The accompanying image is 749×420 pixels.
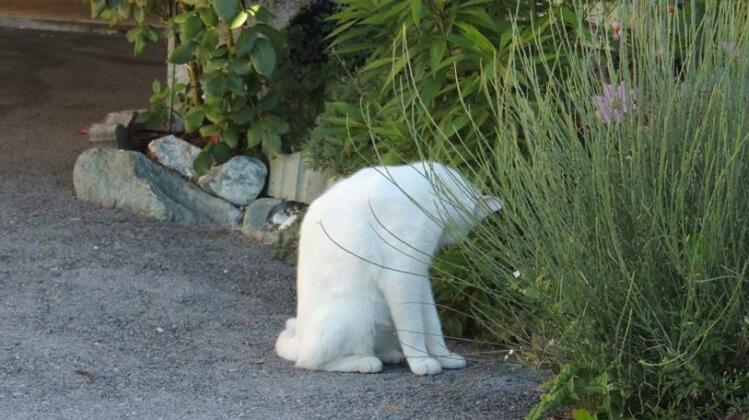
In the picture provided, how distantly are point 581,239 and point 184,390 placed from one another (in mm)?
1774

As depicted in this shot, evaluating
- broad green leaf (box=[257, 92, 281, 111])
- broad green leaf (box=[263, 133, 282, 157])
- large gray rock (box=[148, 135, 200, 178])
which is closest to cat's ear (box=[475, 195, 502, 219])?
broad green leaf (box=[263, 133, 282, 157])

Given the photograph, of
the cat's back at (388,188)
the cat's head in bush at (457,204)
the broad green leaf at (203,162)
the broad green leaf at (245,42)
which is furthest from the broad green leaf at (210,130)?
the cat's head in bush at (457,204)

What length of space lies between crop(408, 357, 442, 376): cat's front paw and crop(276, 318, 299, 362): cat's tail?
0.54 meters

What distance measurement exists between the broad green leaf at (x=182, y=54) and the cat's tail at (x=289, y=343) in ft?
9.20

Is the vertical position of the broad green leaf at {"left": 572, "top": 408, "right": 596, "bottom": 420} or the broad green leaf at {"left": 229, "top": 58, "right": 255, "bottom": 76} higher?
the broad green leaf at {"left": 229, "top": 58, "right": 255, "bottom": 76}

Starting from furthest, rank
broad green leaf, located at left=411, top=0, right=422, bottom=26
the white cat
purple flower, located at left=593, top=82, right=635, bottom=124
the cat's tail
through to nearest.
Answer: broad green leaf, located at left=411, top=0, right=422, bottom=26
the cat's tail
the white cat
purple flower, located at left=593, top=82, right=635, bottom=124

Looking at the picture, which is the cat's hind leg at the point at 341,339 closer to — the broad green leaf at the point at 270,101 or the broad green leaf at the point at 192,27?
the broad green leaf at the point at 270,101

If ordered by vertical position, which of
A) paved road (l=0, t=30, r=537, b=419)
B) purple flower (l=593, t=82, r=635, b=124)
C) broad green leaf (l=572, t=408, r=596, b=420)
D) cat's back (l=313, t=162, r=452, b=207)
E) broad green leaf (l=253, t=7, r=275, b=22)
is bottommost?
paved road (l=0, t=30, r=537, b=419)

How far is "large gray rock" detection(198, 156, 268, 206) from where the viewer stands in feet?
27.1

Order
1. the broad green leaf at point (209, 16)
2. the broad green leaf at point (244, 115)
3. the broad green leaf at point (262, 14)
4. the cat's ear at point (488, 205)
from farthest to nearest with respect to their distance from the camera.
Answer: the broad green leaf at point (244, 115)
the broad green leaf at point (209, 16)
the broad green leaf at point (262, 14)
the cat's ear at point (488, 205)

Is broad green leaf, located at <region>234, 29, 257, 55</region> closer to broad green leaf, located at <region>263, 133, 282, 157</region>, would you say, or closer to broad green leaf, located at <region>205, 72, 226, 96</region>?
broad green leaf, located at <region>205, 72, 226, 96</region>

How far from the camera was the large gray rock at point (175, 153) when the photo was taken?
8547mm

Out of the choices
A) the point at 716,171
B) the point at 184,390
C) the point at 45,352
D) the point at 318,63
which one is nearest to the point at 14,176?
the point at 318,63

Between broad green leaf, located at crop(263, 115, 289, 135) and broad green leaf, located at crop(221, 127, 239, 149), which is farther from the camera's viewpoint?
broad green leaf, located at crop(221, 127, 239, 149)
